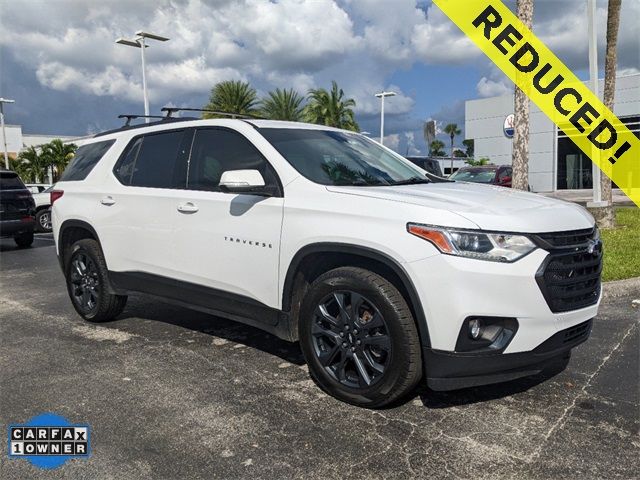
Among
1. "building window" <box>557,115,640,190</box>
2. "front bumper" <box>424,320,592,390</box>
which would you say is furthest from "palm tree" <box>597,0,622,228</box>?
"building window" <box>557,115,640,190</box>

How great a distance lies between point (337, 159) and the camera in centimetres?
393

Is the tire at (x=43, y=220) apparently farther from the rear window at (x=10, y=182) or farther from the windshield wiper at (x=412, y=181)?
the windshield wiper at (x=412, y=181)

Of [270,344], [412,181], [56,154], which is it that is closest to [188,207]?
[270,344]

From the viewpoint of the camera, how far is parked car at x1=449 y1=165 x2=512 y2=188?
1561 centimetres

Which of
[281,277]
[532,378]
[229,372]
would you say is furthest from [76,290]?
[532,378]

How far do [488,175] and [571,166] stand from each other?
18.9 m

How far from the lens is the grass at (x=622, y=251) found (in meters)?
6.52

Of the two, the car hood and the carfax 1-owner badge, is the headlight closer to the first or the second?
the car hood

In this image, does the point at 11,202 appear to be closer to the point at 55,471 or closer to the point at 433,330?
the point at 55,471

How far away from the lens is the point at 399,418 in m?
3.17

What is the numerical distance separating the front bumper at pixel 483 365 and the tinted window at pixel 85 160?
3.82 m

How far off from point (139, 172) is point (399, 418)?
3.06 m

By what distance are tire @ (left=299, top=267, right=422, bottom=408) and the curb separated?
389 cm

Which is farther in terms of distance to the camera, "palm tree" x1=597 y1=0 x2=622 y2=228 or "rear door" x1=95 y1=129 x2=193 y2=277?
"palm tree" x1=597 y1=0 x2=622 y2=228
